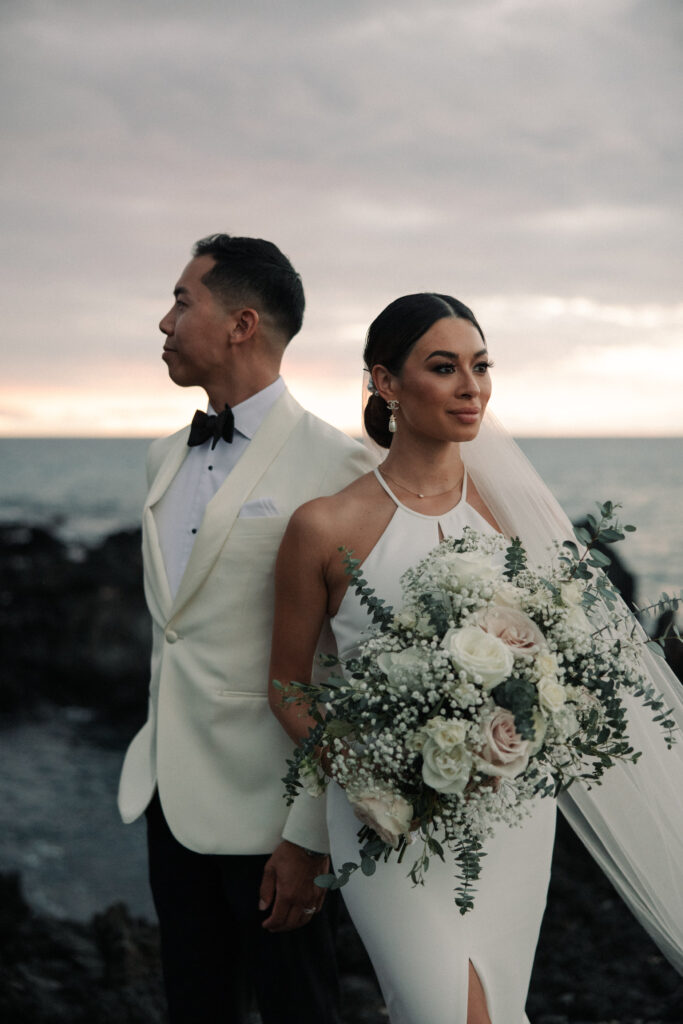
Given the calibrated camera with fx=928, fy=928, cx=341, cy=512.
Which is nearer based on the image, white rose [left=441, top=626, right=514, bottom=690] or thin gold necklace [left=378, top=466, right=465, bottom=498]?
white rose [left=441, top=626, right=514, bottom=690]

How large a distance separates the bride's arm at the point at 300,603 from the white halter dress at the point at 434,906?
83 millimetres

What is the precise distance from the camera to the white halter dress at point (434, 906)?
2.41m

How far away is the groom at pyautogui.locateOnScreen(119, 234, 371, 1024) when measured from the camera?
2.84 meters

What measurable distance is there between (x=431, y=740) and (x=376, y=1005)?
3.62m

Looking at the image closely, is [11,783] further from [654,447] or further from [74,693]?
[654,447]

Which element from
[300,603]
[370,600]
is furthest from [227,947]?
[370,600]

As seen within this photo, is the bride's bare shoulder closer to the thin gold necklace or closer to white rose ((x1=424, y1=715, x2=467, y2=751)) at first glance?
the thin gold necklace

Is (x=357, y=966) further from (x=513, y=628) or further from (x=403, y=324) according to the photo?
(x=403, y=324)

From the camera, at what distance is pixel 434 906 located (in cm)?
245

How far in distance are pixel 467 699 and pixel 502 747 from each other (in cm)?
13

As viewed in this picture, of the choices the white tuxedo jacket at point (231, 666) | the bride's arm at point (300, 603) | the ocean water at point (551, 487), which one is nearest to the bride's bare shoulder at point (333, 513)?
the bride's arm at point (300, 603)

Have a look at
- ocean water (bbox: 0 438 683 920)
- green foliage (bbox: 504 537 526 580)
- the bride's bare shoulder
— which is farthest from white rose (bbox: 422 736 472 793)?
ocean water (bbox: 0 438 683 920)

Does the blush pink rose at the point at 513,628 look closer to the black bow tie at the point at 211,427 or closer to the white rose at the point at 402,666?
the white rose at the point at 402,666

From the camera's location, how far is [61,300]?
1605 cm
